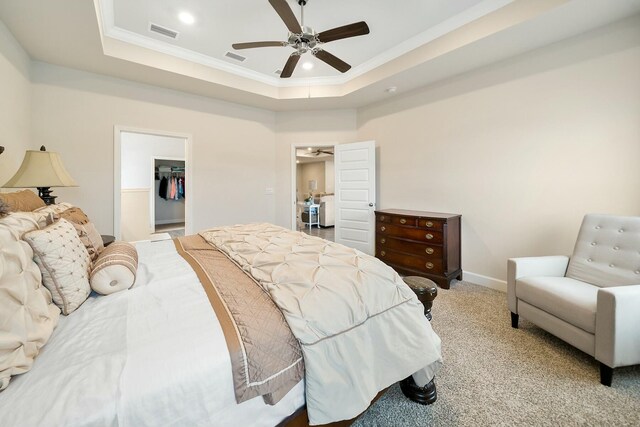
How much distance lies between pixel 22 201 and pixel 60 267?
1.06 metres

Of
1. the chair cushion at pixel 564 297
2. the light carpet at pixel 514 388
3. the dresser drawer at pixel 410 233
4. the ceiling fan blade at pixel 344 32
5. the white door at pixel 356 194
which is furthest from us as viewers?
the white door at pixel 356 194

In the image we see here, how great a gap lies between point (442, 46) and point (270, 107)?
2.80 m

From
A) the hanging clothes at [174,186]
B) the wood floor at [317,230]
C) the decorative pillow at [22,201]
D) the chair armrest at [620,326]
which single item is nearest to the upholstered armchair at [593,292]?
the chair armrest at [620,326]

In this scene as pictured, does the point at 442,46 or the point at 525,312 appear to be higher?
the point at 442,46

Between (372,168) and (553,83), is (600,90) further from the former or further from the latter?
(372,168)

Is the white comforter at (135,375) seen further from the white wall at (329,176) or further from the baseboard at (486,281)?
the white wall at (329,176)

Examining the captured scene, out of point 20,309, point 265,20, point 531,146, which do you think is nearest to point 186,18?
point 265,20

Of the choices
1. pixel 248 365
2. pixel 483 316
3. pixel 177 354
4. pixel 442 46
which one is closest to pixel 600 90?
pixel 442 46

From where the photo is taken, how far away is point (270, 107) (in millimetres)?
4496

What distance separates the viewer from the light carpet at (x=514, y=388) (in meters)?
1.33

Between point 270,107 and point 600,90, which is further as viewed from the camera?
point 270,107

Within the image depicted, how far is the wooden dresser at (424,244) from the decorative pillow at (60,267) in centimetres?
309

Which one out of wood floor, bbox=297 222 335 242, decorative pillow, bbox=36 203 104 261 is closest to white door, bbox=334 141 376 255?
wood floor, bbox=297 222 335 242

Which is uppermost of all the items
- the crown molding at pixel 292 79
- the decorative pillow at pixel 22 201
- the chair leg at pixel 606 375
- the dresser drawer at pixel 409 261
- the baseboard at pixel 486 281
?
the crown molding at pixel 292 79
